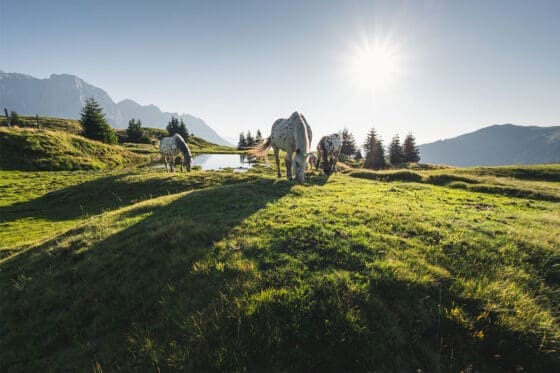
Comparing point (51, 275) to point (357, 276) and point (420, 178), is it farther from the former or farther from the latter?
point (420, 178)

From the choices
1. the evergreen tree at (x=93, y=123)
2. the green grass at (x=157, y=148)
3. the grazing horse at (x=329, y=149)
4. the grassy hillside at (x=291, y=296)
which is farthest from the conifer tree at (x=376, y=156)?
the evergreen tree at (x=93, y=123)

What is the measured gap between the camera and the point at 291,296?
4375 mm

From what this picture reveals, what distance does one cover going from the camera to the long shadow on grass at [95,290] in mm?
4215

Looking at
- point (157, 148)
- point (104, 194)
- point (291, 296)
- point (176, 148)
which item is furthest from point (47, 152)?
point (291, 296)

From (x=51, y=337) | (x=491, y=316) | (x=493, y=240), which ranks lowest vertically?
(x=51, y=337)

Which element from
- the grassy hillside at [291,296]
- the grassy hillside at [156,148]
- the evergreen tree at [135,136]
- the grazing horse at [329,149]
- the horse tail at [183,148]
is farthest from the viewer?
the evergreen tree at [135,136]

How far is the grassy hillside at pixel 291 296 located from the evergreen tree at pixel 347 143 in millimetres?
78104

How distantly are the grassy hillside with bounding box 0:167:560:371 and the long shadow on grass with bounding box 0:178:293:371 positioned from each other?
3 cm

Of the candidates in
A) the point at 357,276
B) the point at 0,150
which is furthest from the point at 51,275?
the point at 0,150

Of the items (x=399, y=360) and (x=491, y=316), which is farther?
(x=491, y=316)

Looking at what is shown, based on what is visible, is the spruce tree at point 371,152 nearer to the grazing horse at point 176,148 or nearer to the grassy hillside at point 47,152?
the grazing horse at point 176,148

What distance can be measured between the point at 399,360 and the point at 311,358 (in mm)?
1389

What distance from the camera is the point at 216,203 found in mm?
11531

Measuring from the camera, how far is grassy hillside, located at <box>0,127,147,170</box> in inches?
1095
